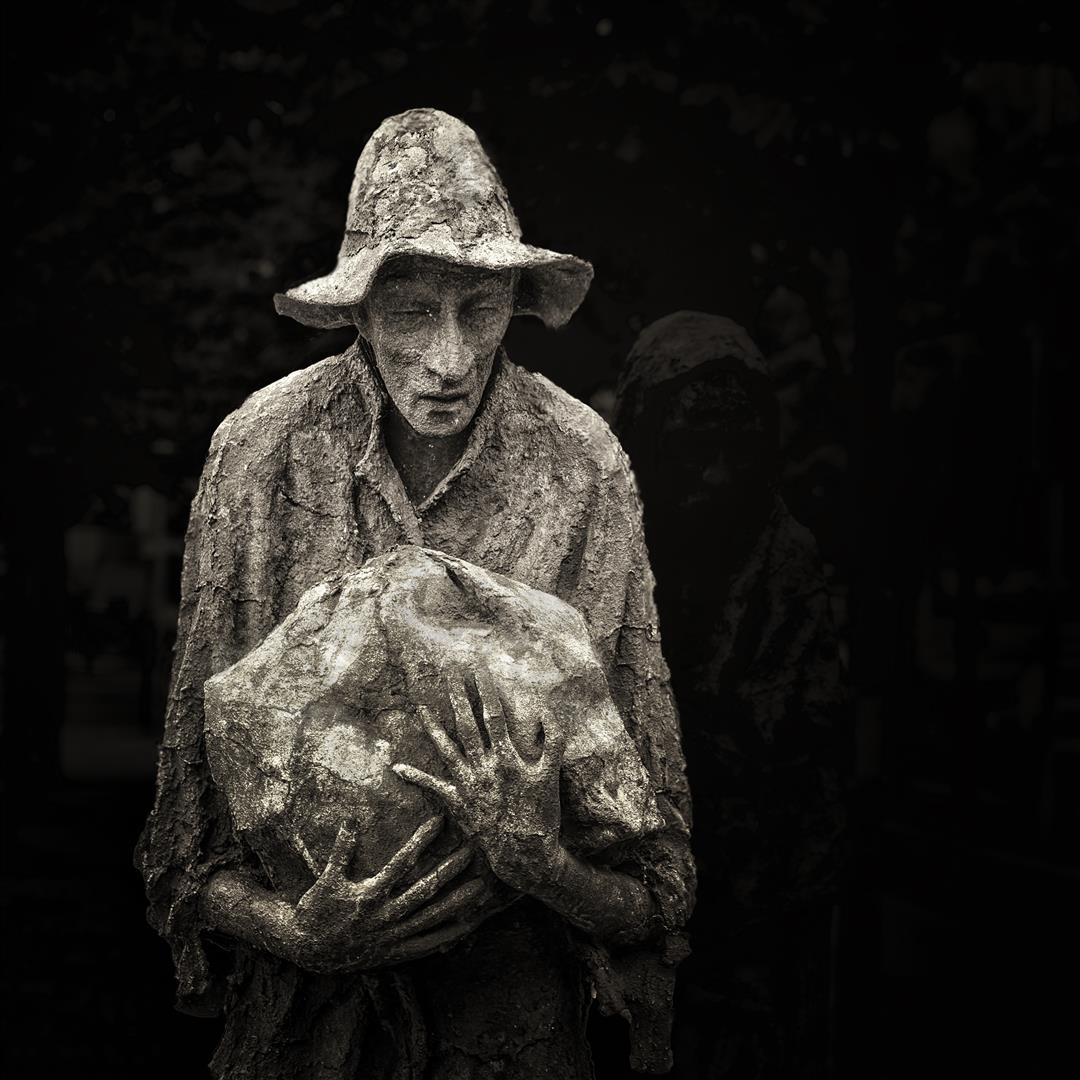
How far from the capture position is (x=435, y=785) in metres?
3.69

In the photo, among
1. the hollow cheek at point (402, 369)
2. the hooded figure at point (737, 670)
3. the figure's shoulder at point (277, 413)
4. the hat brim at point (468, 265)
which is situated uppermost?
the hat brim at point (468, 265)

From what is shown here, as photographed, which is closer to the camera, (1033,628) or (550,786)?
(550,786)

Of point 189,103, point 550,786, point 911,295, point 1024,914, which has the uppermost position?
point 189,103

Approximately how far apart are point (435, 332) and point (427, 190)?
0.31m

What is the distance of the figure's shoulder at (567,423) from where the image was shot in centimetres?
418

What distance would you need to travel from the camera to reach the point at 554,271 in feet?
13.9

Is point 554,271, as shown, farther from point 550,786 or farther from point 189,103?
point 189,103

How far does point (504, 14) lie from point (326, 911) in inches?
118

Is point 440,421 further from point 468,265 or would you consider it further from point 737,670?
point 737,670

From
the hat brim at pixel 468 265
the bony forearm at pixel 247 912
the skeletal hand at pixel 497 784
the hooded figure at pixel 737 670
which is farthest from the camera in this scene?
the hooded figure at pixel 737 670

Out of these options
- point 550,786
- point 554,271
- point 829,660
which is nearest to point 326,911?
point 550,786

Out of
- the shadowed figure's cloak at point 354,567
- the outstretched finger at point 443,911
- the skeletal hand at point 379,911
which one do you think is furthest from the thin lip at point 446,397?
the outstretched finger at point 443,911

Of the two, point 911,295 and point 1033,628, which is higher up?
point 911,295

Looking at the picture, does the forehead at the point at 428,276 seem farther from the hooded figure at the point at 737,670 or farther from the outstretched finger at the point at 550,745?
the hooded figure at the point at 737,670
